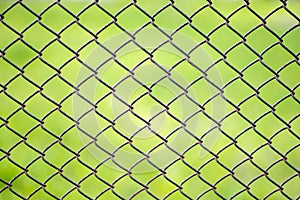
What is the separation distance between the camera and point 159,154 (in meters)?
3.10

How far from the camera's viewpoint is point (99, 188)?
2.80 meters

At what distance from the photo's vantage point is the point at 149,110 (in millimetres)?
3596

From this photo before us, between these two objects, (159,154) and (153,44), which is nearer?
(159,154)

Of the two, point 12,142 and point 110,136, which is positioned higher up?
point 110,136

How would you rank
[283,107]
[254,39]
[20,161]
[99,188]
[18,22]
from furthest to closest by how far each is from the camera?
[18,22] < [254,39] < [283,107] < [20,161] < [99,188]

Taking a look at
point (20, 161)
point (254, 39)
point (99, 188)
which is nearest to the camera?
point (99, 188)

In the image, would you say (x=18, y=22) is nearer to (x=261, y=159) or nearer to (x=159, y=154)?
(x=159, y=154)

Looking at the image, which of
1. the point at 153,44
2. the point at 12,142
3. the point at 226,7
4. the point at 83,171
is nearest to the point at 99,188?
the point at 83,171

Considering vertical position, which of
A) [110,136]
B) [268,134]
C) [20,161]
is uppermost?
[268,134]

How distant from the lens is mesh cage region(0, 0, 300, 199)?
215 centimetres

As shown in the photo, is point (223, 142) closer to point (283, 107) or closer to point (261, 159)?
point (261, 159)

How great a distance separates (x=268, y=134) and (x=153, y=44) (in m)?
1.33

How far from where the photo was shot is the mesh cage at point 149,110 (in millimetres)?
2152

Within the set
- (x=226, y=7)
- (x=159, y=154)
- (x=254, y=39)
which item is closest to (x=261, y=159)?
(x=159, y=154)
